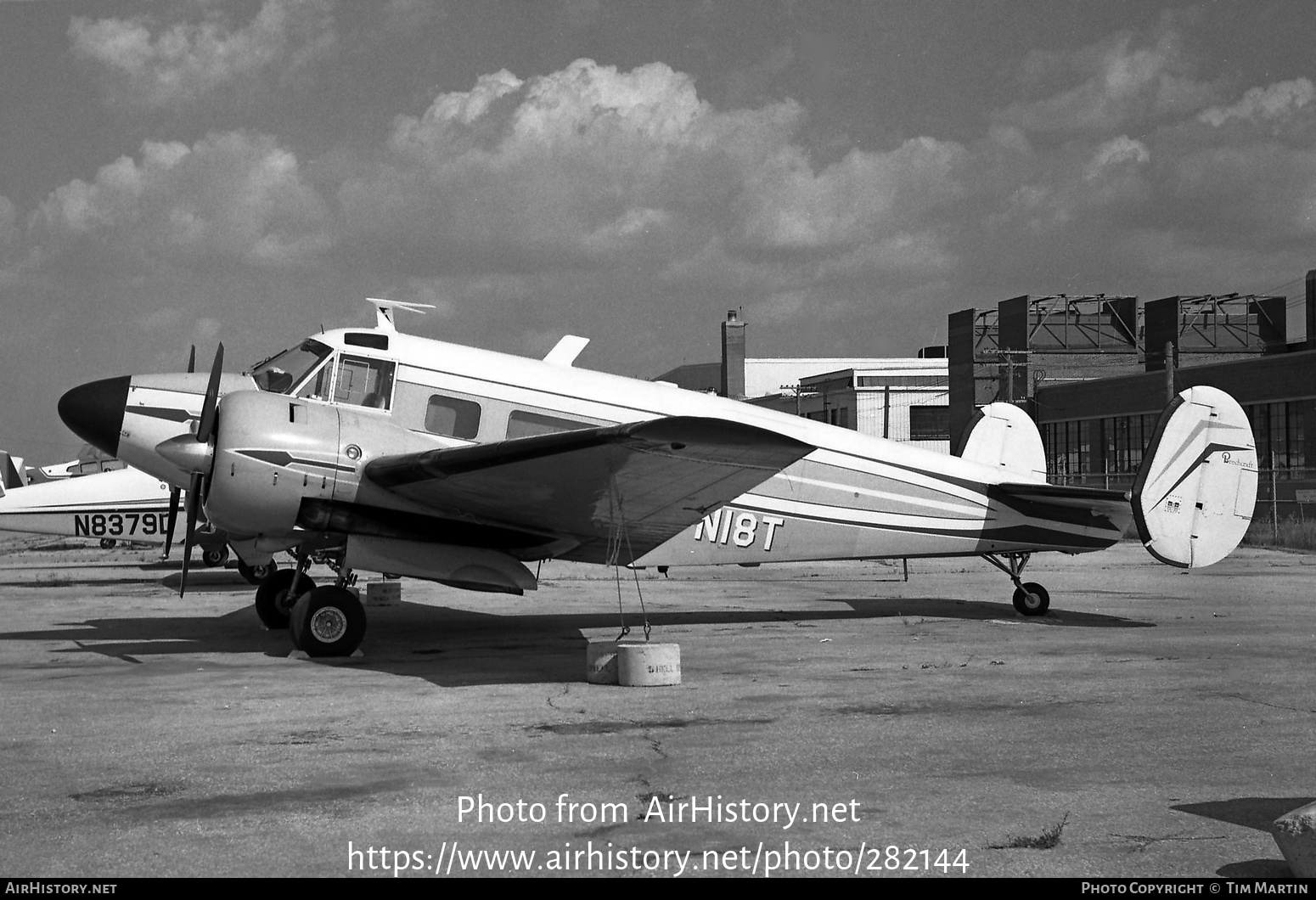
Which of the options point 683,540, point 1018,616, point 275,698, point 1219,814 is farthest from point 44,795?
point 1018,616

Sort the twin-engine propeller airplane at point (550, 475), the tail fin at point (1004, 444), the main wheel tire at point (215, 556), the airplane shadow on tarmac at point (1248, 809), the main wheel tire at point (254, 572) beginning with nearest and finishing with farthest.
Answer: the airplane shadow on tarmac at point (1248, 809)
the twin-engine propeller airplane at point (550, 475)
the tail fin at point (1004, 444)
the main wheel tire at point (254, 572)
the main wheel tire at point (215, 556)

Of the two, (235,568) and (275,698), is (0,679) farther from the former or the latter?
(235,568)

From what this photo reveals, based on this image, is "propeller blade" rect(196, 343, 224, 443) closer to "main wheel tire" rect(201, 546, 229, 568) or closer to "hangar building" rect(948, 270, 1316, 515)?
"main wheel tire" rect(201, 546, 229, 568)

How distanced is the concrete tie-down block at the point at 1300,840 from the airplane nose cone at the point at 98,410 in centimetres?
1261

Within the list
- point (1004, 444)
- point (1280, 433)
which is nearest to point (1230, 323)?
point (1280, 433)

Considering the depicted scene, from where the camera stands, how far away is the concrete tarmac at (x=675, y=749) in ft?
16.7

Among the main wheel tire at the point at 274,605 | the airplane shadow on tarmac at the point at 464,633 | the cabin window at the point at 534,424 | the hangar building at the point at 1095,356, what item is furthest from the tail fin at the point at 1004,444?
the hangar building at the point at 1095,356

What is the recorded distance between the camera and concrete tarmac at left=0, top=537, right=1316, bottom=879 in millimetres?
5090

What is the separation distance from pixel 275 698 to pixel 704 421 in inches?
159

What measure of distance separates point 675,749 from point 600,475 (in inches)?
150

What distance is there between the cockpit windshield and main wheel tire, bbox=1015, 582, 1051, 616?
362 inches

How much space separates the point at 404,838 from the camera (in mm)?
5293

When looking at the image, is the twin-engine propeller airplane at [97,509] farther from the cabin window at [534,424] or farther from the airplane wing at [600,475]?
the airplane wing at [600,475]

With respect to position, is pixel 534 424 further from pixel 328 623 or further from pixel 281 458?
pixel 328 623
